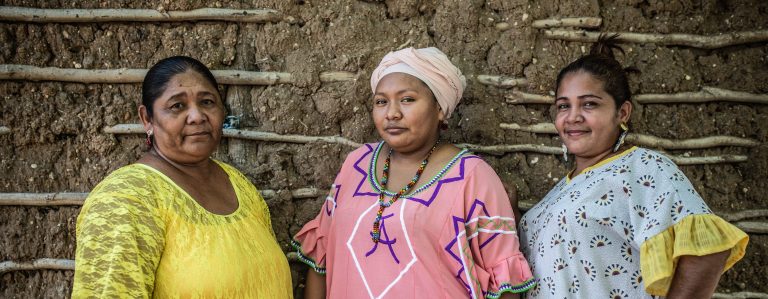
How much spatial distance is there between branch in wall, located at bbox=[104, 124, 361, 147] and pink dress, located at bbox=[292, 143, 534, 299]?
67cm

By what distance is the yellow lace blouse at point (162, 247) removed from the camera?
1949 millimetres

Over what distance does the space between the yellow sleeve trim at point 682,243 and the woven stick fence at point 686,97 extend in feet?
3.55

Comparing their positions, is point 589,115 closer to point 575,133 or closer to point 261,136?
point 575,133

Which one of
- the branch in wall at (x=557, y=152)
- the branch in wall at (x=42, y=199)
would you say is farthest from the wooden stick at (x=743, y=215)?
the branch in wall at (x=42, y=199)

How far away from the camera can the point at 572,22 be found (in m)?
3.05

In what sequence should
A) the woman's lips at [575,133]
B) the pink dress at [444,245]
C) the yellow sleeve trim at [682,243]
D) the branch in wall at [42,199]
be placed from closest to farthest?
the yellow sleeve trim at [682,243] → the pink dress at [444,245] → the woman's lips at [575,133] → the branch in wall at [42,199]

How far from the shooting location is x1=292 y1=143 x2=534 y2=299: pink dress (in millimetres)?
2363

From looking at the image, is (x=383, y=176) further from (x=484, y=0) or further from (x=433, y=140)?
(x=484, y=0)

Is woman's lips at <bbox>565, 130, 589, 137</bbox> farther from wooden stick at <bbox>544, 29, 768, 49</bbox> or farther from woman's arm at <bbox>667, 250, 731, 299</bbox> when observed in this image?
wooden stick at <bbox>544, 29, 768, 49</bbox>

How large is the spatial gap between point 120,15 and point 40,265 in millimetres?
1323

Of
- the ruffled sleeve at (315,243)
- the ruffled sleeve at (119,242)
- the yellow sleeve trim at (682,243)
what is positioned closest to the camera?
the ruffled sleeve at (119,242)

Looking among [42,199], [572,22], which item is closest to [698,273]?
[572,22]

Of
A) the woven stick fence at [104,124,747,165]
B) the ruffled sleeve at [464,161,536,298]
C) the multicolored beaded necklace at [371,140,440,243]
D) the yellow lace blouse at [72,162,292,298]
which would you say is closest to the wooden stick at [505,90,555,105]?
the woven stick fence at [104,124,747,165]

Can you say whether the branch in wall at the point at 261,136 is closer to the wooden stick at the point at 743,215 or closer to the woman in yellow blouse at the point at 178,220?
the woman in yellow blouse at the point at 178,220
